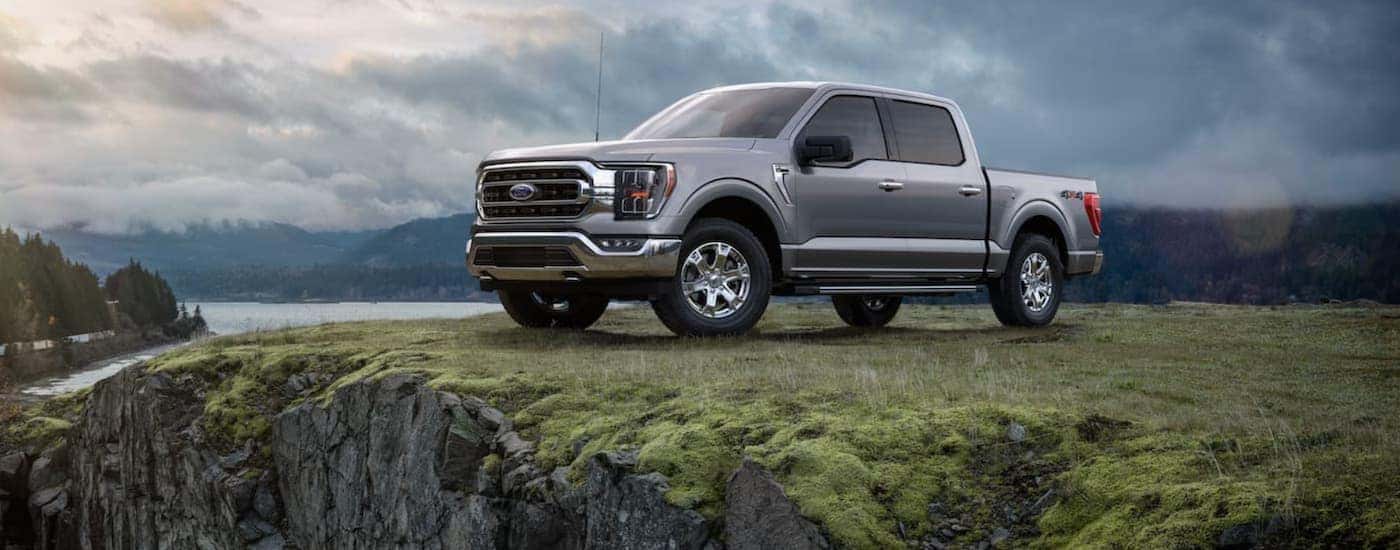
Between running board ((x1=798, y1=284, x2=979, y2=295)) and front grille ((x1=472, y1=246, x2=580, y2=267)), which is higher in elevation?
front grille ((x1=472, y1=246, x2=580, y2=267))

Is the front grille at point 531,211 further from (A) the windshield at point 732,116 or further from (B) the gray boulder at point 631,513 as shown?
(B) the gray boulder at point 631,513

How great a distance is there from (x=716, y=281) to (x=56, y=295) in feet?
347

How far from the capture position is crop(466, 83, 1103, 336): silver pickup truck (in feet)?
34.7

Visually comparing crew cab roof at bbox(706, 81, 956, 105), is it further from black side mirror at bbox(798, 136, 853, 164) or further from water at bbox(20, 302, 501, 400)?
water at bbox(20, 302, 501, 400)

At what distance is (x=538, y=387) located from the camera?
894 cm

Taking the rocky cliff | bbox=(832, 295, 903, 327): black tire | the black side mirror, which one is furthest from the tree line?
the black side mirror

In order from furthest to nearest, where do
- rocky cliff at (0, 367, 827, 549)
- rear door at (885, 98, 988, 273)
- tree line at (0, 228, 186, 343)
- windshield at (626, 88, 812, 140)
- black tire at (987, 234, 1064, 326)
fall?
tree line at (0, 228, 186, 343)
black tire at (987, 234, 1064, 326)
rear door at (885, 98, 988, 273)
windshield at (626, 88, 812, 140)
rocky cliff at (0, 367, 827, 549)

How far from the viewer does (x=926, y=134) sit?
505 inches

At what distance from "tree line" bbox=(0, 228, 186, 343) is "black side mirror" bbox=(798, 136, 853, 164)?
92.4 m

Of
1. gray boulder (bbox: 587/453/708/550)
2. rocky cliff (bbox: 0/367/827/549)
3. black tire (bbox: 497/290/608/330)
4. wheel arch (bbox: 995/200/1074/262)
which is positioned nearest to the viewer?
gray boulder (bbox: 587/453/708/550)

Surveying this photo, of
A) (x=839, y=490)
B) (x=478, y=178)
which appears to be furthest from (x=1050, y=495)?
(x=478, y=178)

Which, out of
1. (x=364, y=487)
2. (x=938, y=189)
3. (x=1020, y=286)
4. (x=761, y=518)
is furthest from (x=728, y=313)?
(x=761, y=518)

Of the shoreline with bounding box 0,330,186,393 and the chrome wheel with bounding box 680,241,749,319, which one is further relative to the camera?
the shoreline with bounding box 0,330,186,393

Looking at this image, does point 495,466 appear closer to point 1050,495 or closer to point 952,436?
point 952,436
